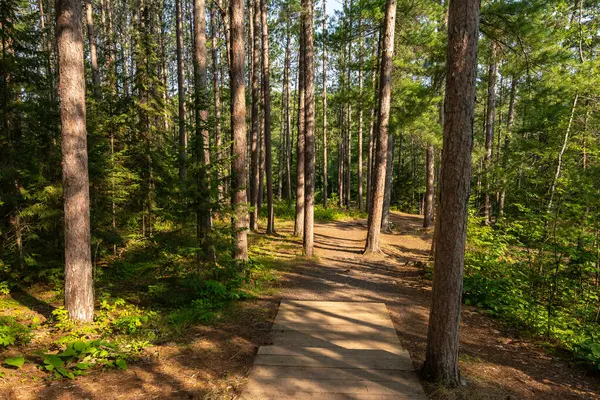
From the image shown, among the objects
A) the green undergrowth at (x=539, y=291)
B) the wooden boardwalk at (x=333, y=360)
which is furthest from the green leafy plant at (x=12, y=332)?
the green undergrowth at (x=539, y=291)

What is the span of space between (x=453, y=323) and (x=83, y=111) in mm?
6932

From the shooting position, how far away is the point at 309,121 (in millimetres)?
11945

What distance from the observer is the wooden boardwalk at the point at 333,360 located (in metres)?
4.04

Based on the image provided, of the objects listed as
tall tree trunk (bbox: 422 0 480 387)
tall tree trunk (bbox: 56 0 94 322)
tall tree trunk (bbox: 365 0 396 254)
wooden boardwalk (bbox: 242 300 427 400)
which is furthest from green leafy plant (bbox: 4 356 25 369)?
tall tree trunk (bbox: 365 0 396 254)

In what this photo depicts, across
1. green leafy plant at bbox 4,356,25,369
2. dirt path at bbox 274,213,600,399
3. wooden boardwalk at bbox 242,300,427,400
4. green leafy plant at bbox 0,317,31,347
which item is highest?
green leafy plant at bbox 4,356,25,369

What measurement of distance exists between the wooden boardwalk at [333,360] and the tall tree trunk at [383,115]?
509cm

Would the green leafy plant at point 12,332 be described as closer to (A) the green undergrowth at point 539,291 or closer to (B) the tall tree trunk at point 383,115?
(A) the green undergrowth at point 539,291

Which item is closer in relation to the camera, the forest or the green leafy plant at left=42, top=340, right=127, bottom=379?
the forest

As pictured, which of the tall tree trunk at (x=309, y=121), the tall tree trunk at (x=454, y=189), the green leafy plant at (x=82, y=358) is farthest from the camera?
the tall tree trunk at (x=309, y=121)

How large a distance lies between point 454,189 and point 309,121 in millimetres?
8532

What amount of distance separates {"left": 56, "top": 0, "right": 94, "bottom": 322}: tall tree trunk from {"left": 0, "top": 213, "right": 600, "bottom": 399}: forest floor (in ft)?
3.97

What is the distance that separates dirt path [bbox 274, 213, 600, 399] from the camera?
4375mm

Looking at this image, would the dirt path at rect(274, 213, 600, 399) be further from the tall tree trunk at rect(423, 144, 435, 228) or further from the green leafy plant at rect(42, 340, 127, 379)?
the tall tree trunk at rect(423, 144, 435, 228)

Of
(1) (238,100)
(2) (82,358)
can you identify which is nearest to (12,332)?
(2) (82,358)
